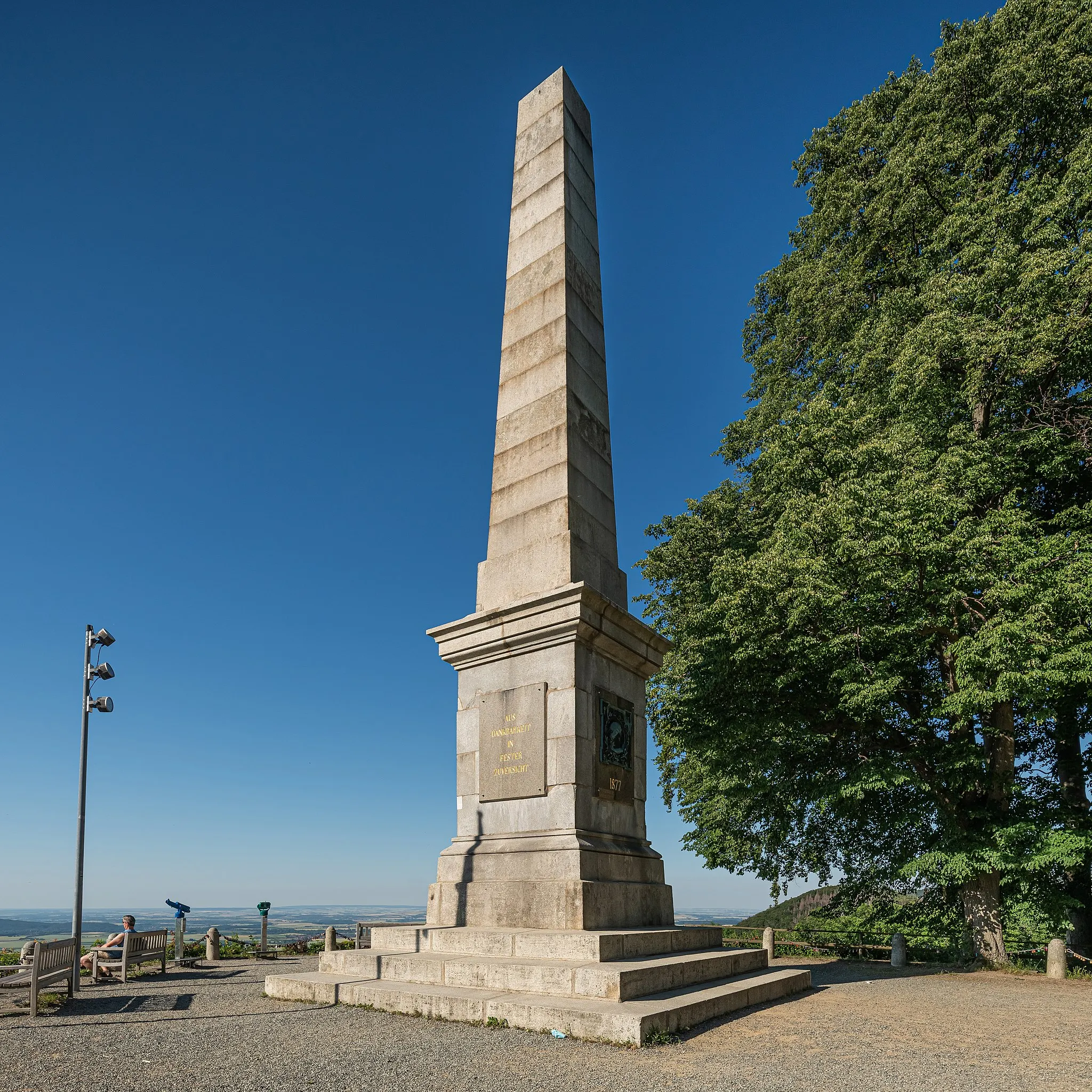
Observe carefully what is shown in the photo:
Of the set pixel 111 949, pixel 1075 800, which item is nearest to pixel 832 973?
pixel 1075 800

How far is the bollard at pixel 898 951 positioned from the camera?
669 inches

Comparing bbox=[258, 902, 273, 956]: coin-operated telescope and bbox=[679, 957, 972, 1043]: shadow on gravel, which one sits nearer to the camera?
bbox=[679, 957, 972, 1043]: shadow on gravel

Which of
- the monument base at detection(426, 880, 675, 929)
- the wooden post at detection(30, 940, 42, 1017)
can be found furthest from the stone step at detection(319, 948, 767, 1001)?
the wooden post at detection(30, 940, 42, 1017)

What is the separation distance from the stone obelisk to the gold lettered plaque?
0.02 m

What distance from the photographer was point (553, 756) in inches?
387

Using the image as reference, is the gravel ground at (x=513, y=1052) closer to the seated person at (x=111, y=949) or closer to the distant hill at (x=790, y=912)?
the seated person at (x=111, y=949)

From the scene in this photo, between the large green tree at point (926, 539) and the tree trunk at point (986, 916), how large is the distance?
6cm

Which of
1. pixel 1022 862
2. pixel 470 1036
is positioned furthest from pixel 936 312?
pixel 470 1036

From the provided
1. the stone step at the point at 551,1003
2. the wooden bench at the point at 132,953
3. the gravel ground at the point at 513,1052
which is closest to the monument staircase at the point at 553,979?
the stone step at the point at 551,1003

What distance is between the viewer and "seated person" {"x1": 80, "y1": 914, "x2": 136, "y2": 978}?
12.8 meters

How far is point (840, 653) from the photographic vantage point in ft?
52.7

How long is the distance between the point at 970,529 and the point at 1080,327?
188 inches

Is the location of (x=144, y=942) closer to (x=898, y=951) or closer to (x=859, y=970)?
(x=859, y=970)

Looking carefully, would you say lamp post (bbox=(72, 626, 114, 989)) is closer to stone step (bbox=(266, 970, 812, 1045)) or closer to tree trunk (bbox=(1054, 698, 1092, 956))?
stone step (bbox=(266, 970, 812, 1045))
